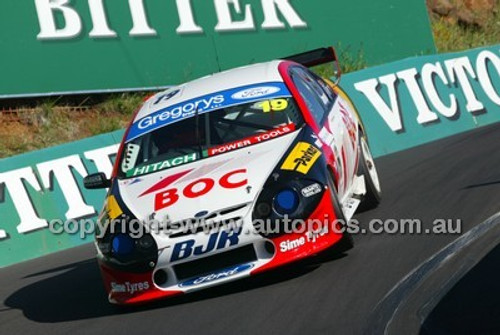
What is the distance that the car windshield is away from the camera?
27.5 ft

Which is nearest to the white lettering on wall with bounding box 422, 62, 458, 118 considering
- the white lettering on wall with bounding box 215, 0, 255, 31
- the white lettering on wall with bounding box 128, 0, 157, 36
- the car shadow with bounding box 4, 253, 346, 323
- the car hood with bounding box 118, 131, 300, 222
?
the white lettering on wall with bounding box 215, 0, 255, 31

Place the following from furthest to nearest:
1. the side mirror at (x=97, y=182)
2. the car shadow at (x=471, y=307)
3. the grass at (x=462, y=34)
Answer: the grass at (x=462, y=34) < the side mirror at (x=97, y=182) < the car shadow at (x=471, y=307)

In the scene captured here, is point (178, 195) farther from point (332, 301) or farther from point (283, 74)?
point (283, 74)

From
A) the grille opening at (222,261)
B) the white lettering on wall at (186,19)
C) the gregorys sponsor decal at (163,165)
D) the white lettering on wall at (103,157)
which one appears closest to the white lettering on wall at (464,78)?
the white lettering on wall at (186,19)

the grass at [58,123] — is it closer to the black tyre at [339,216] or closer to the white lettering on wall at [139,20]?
the white lettering on wall at [139,20]

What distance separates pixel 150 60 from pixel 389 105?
328 centimetres

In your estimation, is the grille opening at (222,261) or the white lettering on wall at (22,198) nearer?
the grille opening at (222,261)

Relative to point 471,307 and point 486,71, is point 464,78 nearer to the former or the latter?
point 486,71

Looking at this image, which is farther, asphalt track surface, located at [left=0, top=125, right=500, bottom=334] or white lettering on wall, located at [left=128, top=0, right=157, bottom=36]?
white lettering on wall, located at [left=128, top=0, right=157, bottom=36]

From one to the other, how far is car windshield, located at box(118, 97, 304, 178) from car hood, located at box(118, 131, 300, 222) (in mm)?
136

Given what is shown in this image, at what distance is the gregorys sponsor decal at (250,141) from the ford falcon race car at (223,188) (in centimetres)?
1

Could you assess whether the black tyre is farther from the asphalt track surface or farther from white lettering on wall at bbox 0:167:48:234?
white lettering on wall at bbox 0:167:48:234

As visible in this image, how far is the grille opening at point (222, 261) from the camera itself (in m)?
7.29

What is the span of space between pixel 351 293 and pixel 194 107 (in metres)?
2.61
